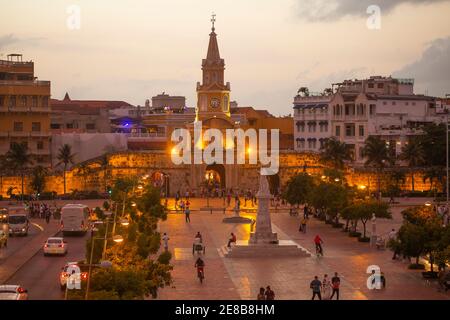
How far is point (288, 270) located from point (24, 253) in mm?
14508

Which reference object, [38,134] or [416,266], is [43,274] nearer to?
[416,266]

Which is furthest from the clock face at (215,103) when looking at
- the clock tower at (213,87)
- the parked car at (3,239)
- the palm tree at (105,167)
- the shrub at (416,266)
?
the shrub at (416,266)

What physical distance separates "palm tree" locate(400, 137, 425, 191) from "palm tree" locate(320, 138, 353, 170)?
5.57m

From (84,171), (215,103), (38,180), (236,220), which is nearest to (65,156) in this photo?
(84,171)

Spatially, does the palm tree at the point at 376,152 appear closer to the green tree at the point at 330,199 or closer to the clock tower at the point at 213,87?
the clock tower at the point at 213,87

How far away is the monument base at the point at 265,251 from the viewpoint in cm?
5342

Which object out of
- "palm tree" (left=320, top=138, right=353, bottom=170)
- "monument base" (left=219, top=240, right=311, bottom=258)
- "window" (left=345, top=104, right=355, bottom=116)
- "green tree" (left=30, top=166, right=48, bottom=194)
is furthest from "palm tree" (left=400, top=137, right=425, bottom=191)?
"monument base" (left=219, top=240, right=311, bottom=258)

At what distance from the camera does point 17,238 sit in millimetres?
62375

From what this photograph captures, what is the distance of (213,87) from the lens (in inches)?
4336

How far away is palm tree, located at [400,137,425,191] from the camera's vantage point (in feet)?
333
